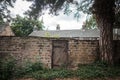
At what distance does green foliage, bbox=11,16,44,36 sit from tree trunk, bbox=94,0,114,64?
27.0 meters

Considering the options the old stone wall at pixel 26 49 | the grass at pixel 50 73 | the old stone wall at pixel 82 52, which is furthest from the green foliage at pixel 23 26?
the grass at pixel 50 73

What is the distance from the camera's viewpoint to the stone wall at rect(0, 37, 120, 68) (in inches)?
476

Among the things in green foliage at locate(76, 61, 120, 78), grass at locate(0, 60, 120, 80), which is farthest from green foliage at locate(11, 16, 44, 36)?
green foliage at locate(76, 61, 120, 78)

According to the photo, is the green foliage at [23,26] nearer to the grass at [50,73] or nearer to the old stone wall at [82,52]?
the old stone wall at [82,52]

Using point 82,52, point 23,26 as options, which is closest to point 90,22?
point 82,52

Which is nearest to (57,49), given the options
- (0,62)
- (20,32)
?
(0,62)

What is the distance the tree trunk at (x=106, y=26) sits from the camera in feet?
38.9

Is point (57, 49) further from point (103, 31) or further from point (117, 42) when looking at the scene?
point (117, 42)

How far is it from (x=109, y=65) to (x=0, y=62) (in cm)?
578

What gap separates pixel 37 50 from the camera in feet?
40.0

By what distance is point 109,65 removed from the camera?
38.5 feet

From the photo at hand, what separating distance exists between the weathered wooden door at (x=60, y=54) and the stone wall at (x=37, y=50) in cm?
24

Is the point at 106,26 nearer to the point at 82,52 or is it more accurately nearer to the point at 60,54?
the point at 82,52

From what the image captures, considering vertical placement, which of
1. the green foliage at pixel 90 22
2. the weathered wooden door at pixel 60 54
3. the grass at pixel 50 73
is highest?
the green foliage at pixel 90 22
